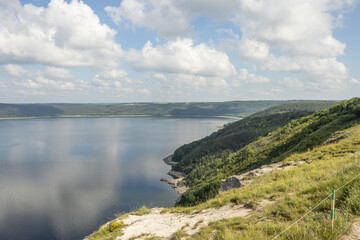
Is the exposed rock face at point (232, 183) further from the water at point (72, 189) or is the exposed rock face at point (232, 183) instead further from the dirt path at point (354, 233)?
the water at point (72, 189)

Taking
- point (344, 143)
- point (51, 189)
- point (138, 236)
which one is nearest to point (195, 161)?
point (51, 189)

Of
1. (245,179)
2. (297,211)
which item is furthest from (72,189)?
(297,211)

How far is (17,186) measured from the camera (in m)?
85.0

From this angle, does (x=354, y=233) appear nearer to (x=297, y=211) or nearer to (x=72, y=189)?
(x=297, y=211)

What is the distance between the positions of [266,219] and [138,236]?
29.5 feet

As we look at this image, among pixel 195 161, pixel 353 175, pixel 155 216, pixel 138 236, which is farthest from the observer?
pixel 195 161

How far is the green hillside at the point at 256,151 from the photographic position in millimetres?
48091

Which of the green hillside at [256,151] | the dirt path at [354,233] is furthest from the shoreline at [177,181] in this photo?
the dirt path at [354,233]

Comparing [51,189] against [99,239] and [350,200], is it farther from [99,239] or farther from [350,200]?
[350,200]

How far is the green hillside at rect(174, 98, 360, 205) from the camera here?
1893 inches

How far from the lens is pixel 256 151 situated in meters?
72.8

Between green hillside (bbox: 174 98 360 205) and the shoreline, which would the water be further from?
green hillside (bbox: 174 98 360 205)

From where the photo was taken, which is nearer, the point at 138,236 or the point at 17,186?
the point at 138,236

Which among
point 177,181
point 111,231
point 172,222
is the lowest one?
point 177,181
